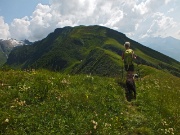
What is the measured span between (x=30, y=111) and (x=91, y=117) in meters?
2.96

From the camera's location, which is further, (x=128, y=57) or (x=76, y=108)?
(x=128, y=57)

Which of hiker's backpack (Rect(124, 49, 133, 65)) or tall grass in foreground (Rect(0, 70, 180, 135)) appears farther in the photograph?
hiker's backpack (Rect(124, 49, 133, 65))

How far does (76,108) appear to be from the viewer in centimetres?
1378

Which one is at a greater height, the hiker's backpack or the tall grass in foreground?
the hiker's backpack

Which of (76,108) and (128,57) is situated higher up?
(128,57)

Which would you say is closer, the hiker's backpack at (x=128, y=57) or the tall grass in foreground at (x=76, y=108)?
the tall grass in foreground at (x=76, y=108)

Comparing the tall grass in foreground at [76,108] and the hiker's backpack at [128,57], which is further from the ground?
the hiker's backpack at [128,57]

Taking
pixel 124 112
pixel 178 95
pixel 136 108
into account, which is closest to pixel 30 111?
pixel 124 112

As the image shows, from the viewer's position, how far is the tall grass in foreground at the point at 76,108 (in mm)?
11781

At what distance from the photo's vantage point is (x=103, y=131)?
40.1 ft

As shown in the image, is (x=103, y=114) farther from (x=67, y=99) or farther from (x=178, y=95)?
(x=178, y=95)

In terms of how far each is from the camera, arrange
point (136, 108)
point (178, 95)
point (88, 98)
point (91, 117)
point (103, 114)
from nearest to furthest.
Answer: point (91, 117), point (103, 114), point (88, 98), point (136, 108), point (178, 95)

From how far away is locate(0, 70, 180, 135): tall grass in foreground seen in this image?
11781mm

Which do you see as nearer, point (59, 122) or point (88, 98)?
point (59, 122)
